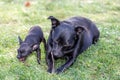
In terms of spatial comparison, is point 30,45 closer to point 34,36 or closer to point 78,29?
point 34,36

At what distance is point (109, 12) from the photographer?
8.80 m

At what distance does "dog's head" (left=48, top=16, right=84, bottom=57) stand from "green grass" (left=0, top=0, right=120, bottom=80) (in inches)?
13.3

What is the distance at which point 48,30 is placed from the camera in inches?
270

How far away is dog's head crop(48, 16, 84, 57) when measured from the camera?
16.2 ft

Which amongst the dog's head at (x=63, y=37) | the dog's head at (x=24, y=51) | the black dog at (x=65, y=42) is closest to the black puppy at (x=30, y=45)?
the dog's head at (x=24, y=51)

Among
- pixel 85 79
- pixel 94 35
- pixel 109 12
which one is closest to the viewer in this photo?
pixel 85 79

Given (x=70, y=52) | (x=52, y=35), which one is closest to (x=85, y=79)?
(x=70, y=52)

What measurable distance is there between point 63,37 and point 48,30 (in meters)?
1.94

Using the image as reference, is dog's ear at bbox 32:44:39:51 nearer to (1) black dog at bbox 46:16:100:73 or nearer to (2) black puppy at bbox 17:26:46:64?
(2) black puppy at bbox 17:26:46:64

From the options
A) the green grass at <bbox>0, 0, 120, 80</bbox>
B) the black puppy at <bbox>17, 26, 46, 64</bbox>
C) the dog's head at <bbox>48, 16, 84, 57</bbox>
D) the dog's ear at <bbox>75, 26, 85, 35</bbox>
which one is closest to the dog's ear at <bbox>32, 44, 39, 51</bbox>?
the black puppy at <bbox>17, 26, 46, 64</bbox>

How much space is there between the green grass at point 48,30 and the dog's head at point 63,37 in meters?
0.34

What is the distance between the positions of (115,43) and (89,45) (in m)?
0.67

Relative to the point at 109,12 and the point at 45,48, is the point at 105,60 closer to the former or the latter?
the point at 45,48

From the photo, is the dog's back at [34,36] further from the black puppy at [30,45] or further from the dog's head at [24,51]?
the dog's head at [24,51]
